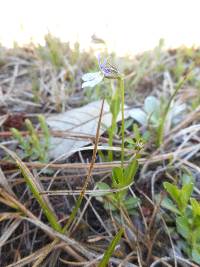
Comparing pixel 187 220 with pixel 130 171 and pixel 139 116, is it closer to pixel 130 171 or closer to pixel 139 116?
pixel 130 171

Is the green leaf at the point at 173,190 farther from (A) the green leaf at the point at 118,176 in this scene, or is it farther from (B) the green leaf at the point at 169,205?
(A) the green leaf at the point at 118,176

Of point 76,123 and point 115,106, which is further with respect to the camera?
point 76,123

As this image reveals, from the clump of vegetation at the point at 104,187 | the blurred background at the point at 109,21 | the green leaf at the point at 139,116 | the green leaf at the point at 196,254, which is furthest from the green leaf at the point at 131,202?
the blurred background at the point at 109,21

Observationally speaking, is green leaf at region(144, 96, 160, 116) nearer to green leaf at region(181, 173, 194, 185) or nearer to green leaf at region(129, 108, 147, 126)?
green leaf at region(129, 108, 147, 126)

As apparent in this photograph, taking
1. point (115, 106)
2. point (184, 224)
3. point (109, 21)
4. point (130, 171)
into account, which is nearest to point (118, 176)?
point (130, 171)

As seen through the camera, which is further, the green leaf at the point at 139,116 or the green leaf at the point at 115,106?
the green leaf at the point at 139,116

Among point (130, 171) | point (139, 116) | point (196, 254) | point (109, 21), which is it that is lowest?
point (196, 254)

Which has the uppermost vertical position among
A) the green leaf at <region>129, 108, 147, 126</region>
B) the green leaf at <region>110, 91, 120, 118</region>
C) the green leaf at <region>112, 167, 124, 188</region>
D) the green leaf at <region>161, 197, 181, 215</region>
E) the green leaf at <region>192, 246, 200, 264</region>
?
the green leaf at <region>110, 91, 120, 118</region>

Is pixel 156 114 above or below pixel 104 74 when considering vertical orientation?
below

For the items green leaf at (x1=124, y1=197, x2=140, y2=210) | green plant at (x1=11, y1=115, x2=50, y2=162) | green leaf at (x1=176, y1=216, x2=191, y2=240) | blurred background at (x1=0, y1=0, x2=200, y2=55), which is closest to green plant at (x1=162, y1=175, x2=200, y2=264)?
green leaf at (x1=176, y1=216, x2=191, y2=240)
